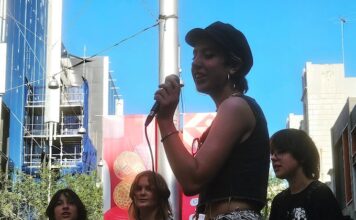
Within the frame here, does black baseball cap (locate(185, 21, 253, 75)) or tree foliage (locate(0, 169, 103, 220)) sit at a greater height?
black baseball cap (locate(185, 21, 253, 75))

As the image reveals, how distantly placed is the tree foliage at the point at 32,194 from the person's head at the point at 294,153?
25.7m

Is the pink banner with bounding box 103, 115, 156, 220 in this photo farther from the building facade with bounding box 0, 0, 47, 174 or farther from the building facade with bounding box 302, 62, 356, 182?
the building facade with bounding box 302, 62, 356, 182

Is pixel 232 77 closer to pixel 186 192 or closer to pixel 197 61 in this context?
pixel 197 61

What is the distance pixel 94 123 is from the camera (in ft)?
245

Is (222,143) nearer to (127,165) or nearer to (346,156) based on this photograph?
(127,165)

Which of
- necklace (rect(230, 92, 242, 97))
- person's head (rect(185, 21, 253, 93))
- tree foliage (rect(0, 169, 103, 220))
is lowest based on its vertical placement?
tree foliage (rect(0, 169, 103, 220))

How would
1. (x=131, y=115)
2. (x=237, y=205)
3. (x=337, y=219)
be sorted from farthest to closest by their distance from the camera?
(x=131, y=115) → (x=337, y=219) → (x=237, y=205)

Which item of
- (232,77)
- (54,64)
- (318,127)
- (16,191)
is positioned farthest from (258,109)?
(318,127)

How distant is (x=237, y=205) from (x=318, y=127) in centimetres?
6754

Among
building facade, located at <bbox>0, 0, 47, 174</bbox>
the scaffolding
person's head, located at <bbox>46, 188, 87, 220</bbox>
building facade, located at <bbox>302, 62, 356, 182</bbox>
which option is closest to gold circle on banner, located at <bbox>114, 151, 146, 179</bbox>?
person's head, located at <bbox>46, 188, 87, 220</bbox>

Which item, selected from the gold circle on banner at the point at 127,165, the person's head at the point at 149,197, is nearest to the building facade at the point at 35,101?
the gold circle on banner at the point at 127,165

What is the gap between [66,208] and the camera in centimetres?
589

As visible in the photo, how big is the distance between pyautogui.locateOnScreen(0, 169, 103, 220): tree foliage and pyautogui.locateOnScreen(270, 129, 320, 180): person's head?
25717mm

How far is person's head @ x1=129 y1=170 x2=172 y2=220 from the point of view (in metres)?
5.31
